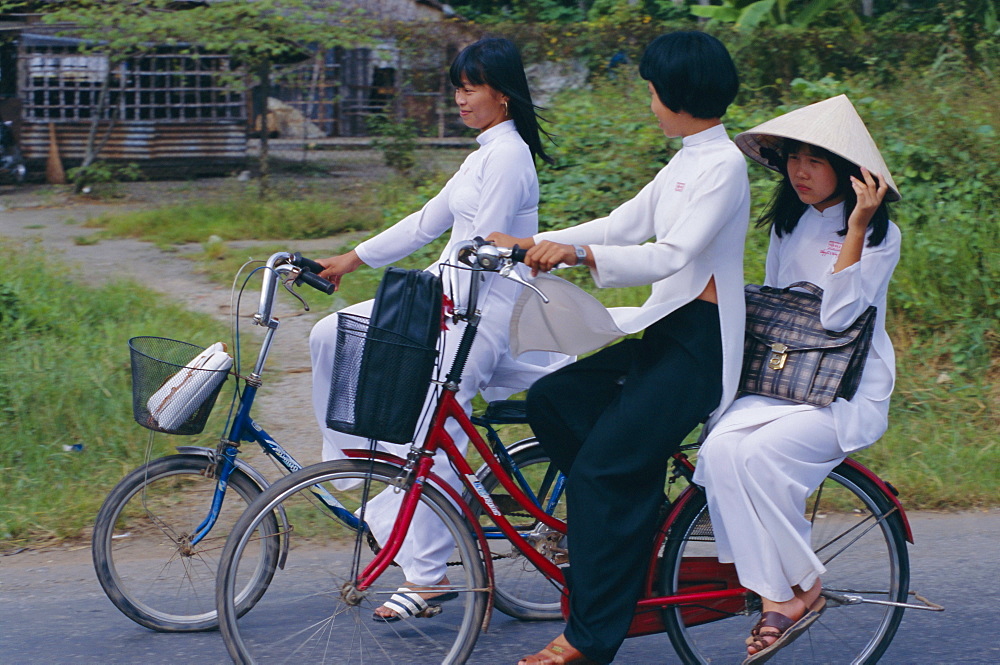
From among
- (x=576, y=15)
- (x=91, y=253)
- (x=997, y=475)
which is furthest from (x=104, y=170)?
(x=997, y=475)

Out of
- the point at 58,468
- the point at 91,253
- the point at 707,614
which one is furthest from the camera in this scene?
the point at 91,253

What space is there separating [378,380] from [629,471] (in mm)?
742

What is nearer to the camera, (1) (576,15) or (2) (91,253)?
(2) (91,253)

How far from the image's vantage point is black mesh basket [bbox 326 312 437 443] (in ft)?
8.70

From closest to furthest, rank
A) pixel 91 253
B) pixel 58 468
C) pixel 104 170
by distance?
pixel 58 468
pixel 91 253
pixel 104 170

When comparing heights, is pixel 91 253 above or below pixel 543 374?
below

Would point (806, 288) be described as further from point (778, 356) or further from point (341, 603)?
point (341, 603)

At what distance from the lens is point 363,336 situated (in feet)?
8.80

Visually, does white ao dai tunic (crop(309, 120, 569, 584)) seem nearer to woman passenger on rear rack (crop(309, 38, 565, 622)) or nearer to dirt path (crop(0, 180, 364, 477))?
woman passenger on rear rack (crop(309, 38, 565, 622))

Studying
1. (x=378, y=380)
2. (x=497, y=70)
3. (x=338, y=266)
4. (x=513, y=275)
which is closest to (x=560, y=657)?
(x=378, y=380)

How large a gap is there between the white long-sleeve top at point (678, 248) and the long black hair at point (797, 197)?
10.3 inches

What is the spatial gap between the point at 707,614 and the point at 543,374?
92 cm

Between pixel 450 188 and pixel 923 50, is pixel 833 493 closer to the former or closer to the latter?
pixel 450 188

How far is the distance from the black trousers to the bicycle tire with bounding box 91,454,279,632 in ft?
3.53
